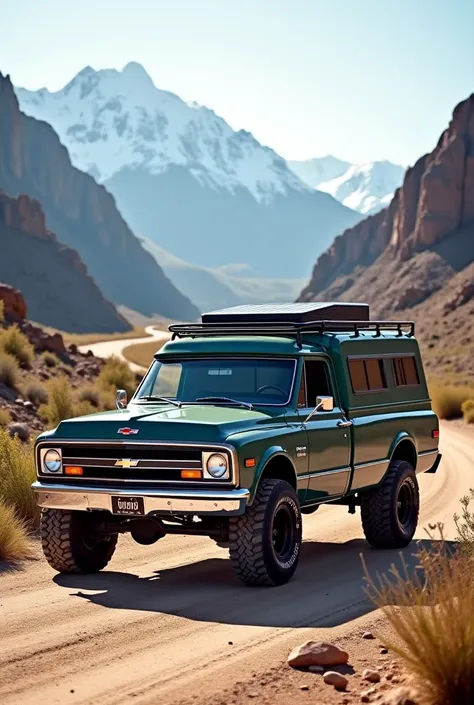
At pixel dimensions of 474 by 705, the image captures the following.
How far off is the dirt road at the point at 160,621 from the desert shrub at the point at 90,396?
56.3ft

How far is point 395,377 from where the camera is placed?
1306 cm

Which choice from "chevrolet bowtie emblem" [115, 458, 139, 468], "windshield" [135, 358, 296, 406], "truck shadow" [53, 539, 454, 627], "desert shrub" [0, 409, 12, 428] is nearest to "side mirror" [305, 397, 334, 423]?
"windshield" [135, 358, 296, 406]

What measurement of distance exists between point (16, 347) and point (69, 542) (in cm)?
2258

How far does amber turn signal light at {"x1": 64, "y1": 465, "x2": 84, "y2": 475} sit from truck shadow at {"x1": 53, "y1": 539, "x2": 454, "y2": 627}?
0.96 metres

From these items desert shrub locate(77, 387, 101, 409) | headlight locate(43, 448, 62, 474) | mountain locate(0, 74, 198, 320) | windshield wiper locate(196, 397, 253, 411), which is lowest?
headlight locate(43, 448, 62, 474)

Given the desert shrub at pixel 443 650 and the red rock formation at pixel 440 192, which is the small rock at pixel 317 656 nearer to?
the desert shrub at pixel 443 650

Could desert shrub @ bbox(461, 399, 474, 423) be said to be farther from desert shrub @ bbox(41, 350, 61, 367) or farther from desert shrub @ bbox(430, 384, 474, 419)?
desert shrub @ bbox(41, 350, 61, 367)

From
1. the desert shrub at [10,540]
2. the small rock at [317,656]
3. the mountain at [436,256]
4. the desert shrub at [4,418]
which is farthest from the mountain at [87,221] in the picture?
the small rock at [317,656]

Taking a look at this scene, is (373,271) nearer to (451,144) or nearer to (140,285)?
(451,144)

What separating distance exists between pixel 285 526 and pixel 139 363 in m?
51.3

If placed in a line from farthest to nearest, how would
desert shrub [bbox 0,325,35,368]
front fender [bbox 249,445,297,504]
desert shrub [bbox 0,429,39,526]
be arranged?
desert shrub [bbox 0,325,35,368], desert shrub [bbox 0,429,39,526], front fender [bbox 249,445,297,504]

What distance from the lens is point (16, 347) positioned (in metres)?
32.0

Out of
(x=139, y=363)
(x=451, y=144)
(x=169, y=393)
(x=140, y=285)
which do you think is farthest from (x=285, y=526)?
(x=140, y=285)

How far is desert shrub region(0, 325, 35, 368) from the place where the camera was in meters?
31.7
